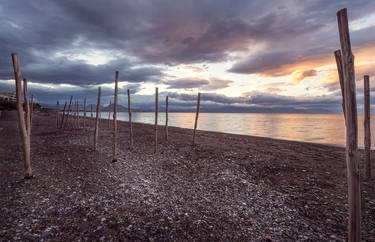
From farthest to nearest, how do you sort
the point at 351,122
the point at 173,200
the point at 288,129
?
the point at 288,129 → the point at 173,200 → the point at 351,122

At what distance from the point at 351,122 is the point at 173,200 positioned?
5676mm

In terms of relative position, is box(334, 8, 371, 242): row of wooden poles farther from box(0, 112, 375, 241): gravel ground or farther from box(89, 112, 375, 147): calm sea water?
box(89, 112, 375, 147): calm sea water

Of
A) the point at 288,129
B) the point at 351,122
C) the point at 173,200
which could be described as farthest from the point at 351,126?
the point at 288,129

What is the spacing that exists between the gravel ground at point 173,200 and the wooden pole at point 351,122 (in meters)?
1.97

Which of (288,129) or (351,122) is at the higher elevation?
(351,122)

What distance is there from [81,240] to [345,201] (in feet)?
29.3

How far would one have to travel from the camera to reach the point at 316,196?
7.25m

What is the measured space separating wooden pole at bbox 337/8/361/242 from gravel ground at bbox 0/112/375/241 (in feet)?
6.46

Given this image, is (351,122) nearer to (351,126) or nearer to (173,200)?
(351,126)

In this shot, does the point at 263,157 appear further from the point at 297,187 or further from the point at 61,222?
the point at 61,222

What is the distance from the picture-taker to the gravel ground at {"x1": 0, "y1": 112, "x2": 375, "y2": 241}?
4.89 m

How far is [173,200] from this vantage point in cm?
664

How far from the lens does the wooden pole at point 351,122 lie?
345 centimetres

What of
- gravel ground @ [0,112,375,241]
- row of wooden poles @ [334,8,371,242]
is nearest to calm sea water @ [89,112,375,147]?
gravel ground @ [0,112,375,241]
